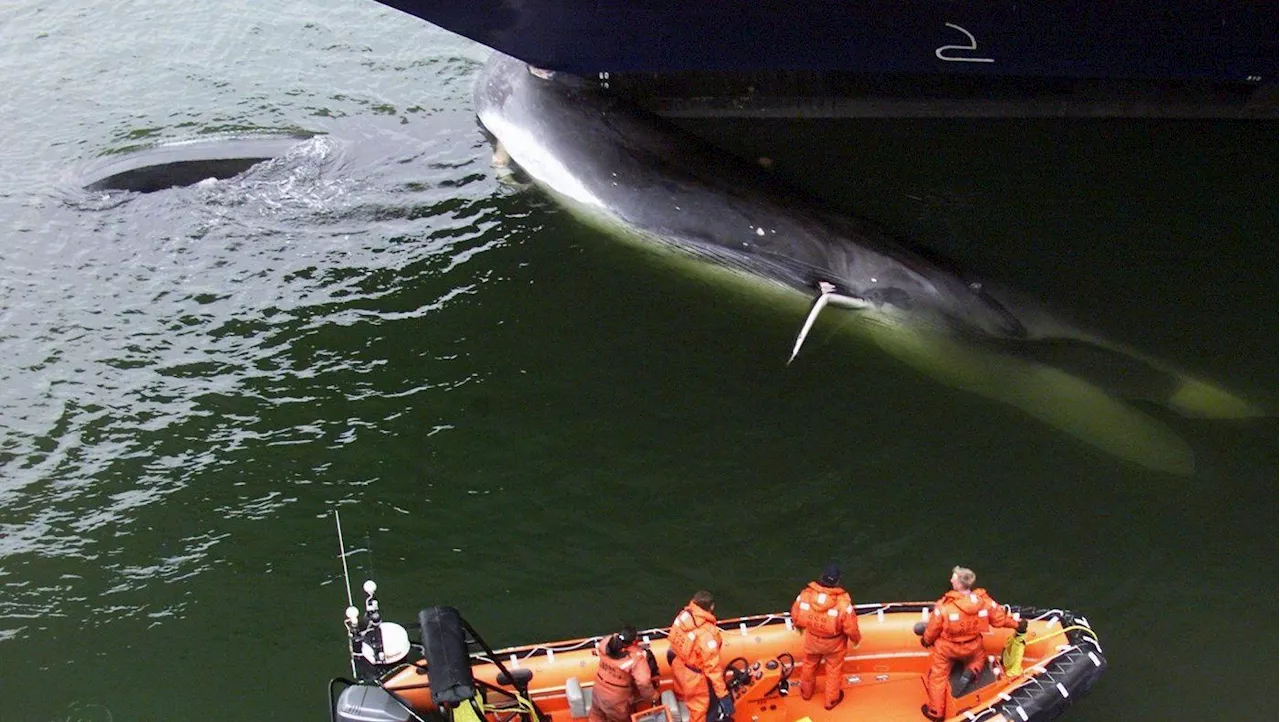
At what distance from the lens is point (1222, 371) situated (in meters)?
11.5

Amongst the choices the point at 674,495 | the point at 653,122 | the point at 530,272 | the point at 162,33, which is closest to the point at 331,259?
the point at 530,272

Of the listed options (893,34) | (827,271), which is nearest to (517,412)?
(827,271)

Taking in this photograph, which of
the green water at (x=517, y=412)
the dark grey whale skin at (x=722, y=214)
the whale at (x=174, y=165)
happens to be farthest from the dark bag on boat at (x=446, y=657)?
the whale at (x=174, y=165)

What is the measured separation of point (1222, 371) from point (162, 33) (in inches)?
621

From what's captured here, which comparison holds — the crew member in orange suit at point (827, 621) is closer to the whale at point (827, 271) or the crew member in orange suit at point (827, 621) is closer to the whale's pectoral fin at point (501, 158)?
the whale at point (827, 271)

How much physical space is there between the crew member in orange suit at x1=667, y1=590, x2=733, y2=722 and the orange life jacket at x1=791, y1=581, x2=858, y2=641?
0.67m

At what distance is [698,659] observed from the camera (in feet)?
23.9

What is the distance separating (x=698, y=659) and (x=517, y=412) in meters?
4.38

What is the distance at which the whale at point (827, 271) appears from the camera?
11.0 m

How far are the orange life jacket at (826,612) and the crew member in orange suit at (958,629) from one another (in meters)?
0.62

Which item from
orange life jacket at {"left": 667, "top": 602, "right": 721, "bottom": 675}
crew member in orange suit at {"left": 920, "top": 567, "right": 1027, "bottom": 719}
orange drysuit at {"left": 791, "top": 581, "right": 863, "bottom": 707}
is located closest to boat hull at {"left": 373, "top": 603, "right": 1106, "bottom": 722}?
crew member in orange suit at {"left": 920, "top": 567, "right": 1027, "bottom": 719}

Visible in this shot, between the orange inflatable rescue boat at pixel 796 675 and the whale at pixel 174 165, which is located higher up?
the whale at pixel 174 165

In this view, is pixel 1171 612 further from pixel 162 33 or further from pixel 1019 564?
pixel 162 33

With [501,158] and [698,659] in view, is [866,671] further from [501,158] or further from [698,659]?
[501,158]
